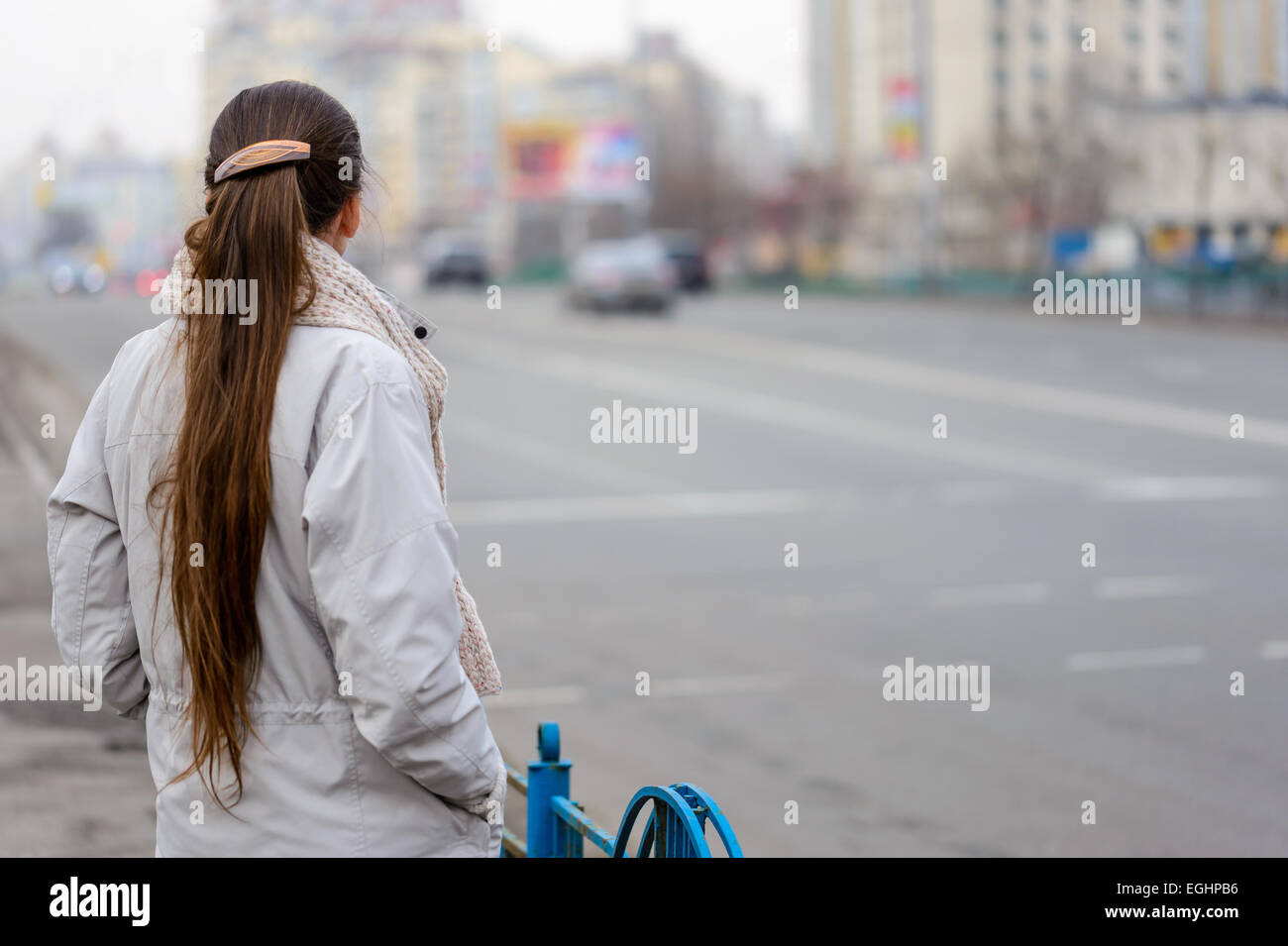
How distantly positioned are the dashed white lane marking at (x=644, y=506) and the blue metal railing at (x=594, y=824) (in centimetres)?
973

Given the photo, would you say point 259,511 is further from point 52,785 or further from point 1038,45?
point 1038,45

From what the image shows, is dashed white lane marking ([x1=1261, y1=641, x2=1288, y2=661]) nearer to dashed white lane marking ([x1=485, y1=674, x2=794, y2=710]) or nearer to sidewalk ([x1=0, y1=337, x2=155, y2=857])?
dashed white lane marking ([x1=485, y1=674, x2=794, y2=710])

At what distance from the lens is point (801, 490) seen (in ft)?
51.3

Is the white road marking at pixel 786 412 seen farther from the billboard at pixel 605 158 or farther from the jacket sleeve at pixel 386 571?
the billboard at pixel 605 158

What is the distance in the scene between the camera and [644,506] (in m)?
14.6

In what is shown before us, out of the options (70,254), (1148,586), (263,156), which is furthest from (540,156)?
(263,156)

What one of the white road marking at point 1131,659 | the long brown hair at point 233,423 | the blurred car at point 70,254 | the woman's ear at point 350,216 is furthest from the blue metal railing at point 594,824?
the blurred car at point 70,254

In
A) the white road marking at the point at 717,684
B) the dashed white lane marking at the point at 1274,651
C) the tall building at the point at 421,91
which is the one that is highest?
the tall building at the point at 421,91

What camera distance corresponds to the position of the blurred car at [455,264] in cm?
5456

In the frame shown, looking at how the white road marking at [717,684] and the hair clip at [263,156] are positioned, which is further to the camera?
the white road marking at [717,684]

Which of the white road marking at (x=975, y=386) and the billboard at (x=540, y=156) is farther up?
the billboard at (x=540, y=156)

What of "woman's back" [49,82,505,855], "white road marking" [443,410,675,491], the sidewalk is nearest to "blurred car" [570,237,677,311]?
"white road marking" [443,410,675,491]
